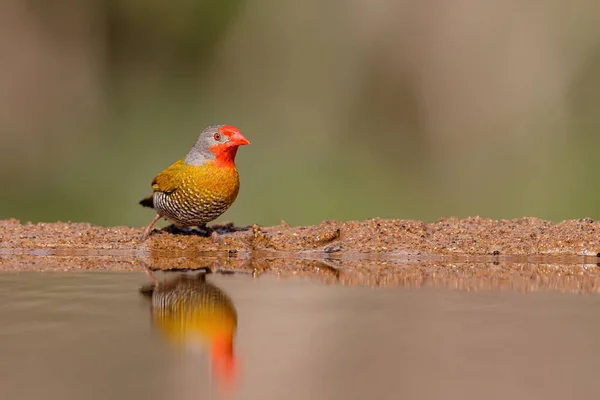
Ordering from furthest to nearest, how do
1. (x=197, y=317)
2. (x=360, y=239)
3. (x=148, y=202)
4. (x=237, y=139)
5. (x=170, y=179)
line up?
(x=148, y=202)
(x=170, y=179)
(x=237, y=139)
(x=360, y=239)
(x=197, y=317)

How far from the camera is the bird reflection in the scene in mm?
2523

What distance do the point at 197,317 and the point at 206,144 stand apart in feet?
9.76

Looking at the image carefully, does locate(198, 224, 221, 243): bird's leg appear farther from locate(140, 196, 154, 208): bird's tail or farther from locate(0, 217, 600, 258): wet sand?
locate(140, 196, 154, 208): bird's tail

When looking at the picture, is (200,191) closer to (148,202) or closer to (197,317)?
(148,202)

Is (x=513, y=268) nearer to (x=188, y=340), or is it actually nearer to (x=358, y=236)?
(x=358, y=236)

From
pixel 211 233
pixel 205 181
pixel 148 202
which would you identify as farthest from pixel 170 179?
pixel 148 202

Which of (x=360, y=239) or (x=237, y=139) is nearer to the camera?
(x=360, y=239)

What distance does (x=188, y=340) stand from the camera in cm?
278

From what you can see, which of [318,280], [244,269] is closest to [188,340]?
[318,280]

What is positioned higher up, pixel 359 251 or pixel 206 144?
pixel 206 144

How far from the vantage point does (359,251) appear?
559cm

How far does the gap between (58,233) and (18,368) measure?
3992 millimetres

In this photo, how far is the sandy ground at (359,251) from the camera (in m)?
4.51

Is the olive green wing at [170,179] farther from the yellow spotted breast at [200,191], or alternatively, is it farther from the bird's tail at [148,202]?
the bird's tail at [148,202]
